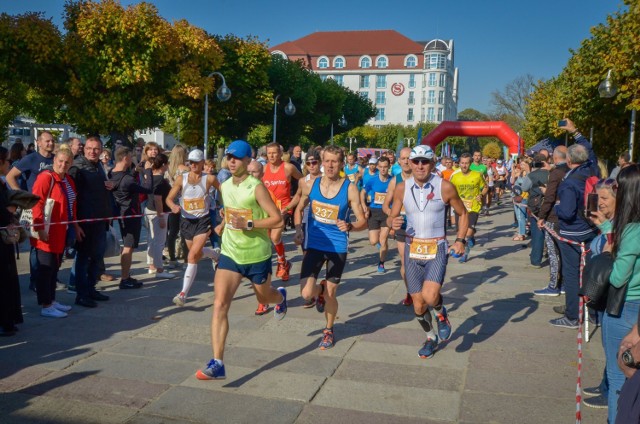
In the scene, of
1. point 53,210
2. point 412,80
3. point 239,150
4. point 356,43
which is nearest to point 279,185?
point 53,210

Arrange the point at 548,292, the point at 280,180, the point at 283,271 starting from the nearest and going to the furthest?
the point at 548,292 < the point at 280,180 < the point at 283,271

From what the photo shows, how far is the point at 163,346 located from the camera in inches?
222

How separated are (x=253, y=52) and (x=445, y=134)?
41.8ft

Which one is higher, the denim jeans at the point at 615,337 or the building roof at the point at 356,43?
the building roof at the point at 356,43

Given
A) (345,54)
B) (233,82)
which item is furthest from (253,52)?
(345,54)

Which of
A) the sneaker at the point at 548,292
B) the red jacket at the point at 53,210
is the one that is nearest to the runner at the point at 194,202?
the red jacket at the point at 53,210

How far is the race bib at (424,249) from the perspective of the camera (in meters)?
5.41

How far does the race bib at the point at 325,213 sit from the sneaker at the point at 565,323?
302 cm

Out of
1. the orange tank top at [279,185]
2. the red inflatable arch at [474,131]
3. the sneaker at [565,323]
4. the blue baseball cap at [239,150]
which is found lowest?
the sneaker at [565,323]

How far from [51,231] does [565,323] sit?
19.1 ft

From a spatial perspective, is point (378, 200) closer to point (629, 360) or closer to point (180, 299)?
point (180, 299)

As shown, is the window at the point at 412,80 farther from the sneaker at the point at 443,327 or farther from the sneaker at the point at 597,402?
the sneaker at the point at 597,402

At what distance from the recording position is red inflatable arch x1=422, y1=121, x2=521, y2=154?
1271 inches

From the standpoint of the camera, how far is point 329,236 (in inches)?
227
